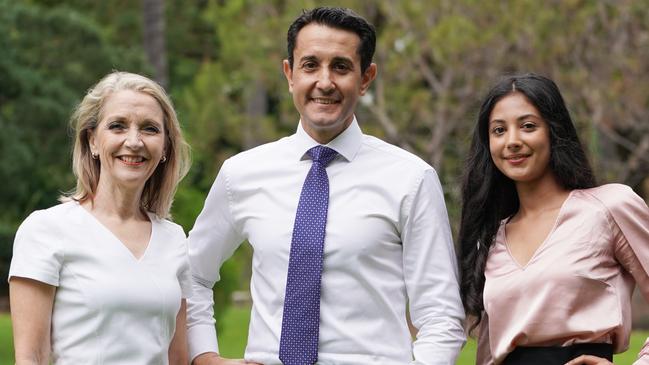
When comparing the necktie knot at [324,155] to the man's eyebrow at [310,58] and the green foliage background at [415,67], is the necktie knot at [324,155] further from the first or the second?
the green foliage background at [415,67]

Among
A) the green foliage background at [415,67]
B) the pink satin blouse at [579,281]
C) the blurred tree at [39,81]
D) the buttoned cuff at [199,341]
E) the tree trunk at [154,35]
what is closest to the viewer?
the pink satin blouse at [579,281]

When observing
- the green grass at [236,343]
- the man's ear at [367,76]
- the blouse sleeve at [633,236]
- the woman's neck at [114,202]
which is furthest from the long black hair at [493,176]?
the green grass at [236,343]

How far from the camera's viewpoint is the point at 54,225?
4.26 m

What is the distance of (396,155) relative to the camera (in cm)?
466

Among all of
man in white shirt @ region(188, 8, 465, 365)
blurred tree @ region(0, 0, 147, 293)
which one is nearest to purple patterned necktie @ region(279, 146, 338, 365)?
man in white shirt @ region(188, 8, 465, 365)

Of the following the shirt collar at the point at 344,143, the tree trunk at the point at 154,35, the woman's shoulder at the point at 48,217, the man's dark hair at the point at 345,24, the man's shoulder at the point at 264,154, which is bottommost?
the woman's shoulder at the point at 48,217

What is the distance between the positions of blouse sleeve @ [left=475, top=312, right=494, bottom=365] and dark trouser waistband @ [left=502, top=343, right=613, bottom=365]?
15cm

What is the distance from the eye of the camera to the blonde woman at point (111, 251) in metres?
4.19

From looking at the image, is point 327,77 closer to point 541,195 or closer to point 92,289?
point 541,195

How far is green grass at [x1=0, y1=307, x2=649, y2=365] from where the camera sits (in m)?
12.9

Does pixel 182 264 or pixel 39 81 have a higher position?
pixel 39 81

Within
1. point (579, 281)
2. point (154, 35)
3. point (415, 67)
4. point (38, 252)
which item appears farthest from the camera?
point (154, 35)

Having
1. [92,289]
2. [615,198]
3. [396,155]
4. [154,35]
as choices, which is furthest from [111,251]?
[154,35]

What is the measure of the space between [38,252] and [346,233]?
1.06m
